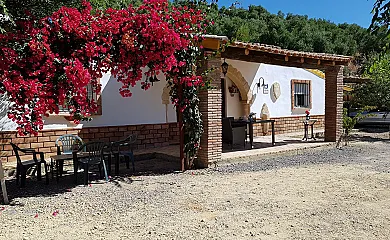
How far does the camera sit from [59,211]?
4711 millimetres

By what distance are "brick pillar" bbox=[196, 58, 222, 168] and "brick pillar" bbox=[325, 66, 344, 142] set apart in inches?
201

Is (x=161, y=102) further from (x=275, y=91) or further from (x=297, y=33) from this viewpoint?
(x=297, y=33)

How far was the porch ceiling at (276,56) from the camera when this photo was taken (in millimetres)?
7905

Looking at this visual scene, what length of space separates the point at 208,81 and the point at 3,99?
5059 mm

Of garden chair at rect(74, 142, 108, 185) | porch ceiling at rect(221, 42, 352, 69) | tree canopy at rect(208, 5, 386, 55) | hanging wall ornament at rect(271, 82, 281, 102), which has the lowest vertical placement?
garden chair at rect(74, 142, 108, 185)

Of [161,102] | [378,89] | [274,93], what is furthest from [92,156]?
[378,89]

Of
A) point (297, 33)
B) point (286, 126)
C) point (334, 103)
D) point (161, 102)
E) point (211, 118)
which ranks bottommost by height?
point (286, 126)

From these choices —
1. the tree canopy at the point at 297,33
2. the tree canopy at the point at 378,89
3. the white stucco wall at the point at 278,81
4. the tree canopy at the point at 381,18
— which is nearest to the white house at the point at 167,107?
the white stucco wall at the point at 278,81

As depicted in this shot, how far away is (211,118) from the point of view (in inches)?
288

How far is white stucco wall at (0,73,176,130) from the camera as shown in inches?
365

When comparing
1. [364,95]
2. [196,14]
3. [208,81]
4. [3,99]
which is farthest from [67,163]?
[364,95]

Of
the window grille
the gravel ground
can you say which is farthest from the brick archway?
the gravel ground

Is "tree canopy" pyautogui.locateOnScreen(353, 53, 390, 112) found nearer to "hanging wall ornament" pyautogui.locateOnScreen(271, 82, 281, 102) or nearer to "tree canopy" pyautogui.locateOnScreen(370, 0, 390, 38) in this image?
"hanging wall ornament" pyautogui.locateOnScreen(271, 82, 281, 102)

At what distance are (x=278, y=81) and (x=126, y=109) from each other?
22.2ft
